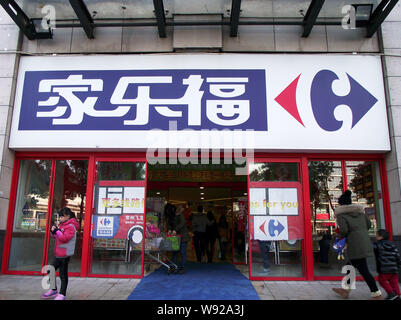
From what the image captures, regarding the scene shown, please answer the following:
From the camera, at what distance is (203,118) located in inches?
287

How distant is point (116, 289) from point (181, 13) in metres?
6.58

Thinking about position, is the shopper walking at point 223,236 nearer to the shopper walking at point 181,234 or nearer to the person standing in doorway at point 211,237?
the person standing in doorway at point 211,237

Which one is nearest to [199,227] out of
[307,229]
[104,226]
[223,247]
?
[223,247]

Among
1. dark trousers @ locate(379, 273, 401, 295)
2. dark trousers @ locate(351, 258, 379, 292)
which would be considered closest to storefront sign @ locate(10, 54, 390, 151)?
dark trousers @ locate(351, 258, 379, 292)

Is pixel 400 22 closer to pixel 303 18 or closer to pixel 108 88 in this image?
pixel 303 18

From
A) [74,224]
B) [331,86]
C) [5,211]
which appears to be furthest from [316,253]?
[5,211]

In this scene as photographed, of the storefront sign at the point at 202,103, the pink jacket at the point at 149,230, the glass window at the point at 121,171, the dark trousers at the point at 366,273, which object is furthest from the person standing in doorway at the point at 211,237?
the dark trousers at the point at 366,273

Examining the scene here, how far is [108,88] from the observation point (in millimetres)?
7484

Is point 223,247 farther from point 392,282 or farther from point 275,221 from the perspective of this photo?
point 392,282

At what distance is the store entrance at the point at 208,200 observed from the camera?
371 inches

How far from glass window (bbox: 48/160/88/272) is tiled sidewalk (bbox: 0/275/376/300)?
100 centimetres

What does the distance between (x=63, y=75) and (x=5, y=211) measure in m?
3.57
